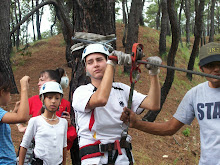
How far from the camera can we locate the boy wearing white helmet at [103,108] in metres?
2.11

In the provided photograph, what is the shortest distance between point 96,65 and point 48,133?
4.01ft

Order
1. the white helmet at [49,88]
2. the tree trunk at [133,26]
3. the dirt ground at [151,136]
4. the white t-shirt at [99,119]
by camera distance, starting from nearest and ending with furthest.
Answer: the white t-shirt at [99,119] < the white helmet at [49,88] < the dirt ground at [151,136] < the tree trunk at [133,26]

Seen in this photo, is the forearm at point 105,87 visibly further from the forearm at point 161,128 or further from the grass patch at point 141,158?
the grass patch at point 141,158

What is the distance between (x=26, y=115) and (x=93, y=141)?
777 millimetres

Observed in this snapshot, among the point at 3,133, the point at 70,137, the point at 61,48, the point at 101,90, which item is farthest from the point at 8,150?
the point at 61,48

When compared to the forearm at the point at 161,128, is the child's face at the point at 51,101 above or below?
above

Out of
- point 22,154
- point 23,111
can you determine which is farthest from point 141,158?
point 23,111

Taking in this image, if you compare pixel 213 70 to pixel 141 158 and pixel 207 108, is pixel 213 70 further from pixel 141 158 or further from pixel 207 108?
pixel 141 158

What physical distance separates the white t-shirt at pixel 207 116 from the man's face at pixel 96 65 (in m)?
0.86

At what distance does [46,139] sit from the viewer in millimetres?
2982

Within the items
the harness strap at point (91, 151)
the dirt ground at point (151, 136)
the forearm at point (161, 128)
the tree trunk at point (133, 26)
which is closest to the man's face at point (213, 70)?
the forearm at point (161, 128)

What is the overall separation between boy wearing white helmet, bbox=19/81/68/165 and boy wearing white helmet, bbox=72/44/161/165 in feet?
2.65

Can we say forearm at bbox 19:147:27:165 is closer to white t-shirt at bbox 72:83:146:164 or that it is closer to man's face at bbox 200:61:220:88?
white t-shirt at bbox 72:83:146:164

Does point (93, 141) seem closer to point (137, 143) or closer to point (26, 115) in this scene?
point (26, 115)
